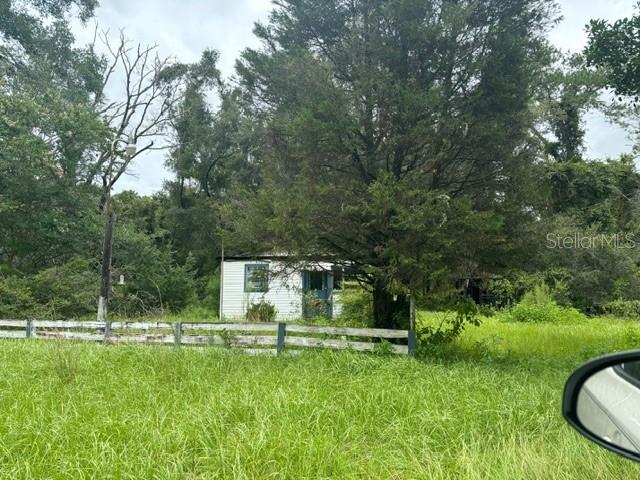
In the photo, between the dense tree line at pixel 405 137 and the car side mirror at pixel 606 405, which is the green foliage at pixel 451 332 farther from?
the car side mirror at pixel 606 405

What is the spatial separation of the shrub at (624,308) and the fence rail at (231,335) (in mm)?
14624

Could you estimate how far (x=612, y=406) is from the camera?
177cm

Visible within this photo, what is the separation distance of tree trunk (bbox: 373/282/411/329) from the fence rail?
37 cm

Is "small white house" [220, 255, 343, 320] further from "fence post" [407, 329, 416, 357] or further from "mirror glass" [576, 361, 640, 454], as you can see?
"mirror glass" [576, 361, 640, 454]

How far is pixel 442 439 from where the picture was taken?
3812mm

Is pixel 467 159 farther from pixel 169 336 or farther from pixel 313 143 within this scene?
pixel 169 336

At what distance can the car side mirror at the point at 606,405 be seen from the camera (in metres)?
1.65

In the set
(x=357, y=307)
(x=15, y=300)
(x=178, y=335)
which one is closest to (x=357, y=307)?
(x=357, y=307)

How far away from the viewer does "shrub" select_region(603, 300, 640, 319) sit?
18.6m

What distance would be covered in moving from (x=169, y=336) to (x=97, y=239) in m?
10.9

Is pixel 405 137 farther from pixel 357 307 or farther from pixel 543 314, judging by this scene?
pixel 543 314

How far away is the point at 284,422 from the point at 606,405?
2626 mm

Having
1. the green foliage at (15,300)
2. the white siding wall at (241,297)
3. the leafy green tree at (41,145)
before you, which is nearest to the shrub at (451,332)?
the white siding wall at (241,297)

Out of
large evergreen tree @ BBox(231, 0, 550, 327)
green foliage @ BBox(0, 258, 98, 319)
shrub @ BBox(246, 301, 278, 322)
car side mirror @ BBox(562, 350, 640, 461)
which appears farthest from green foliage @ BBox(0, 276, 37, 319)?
car side mirror @ BBox(562, 350, 640, 461)
